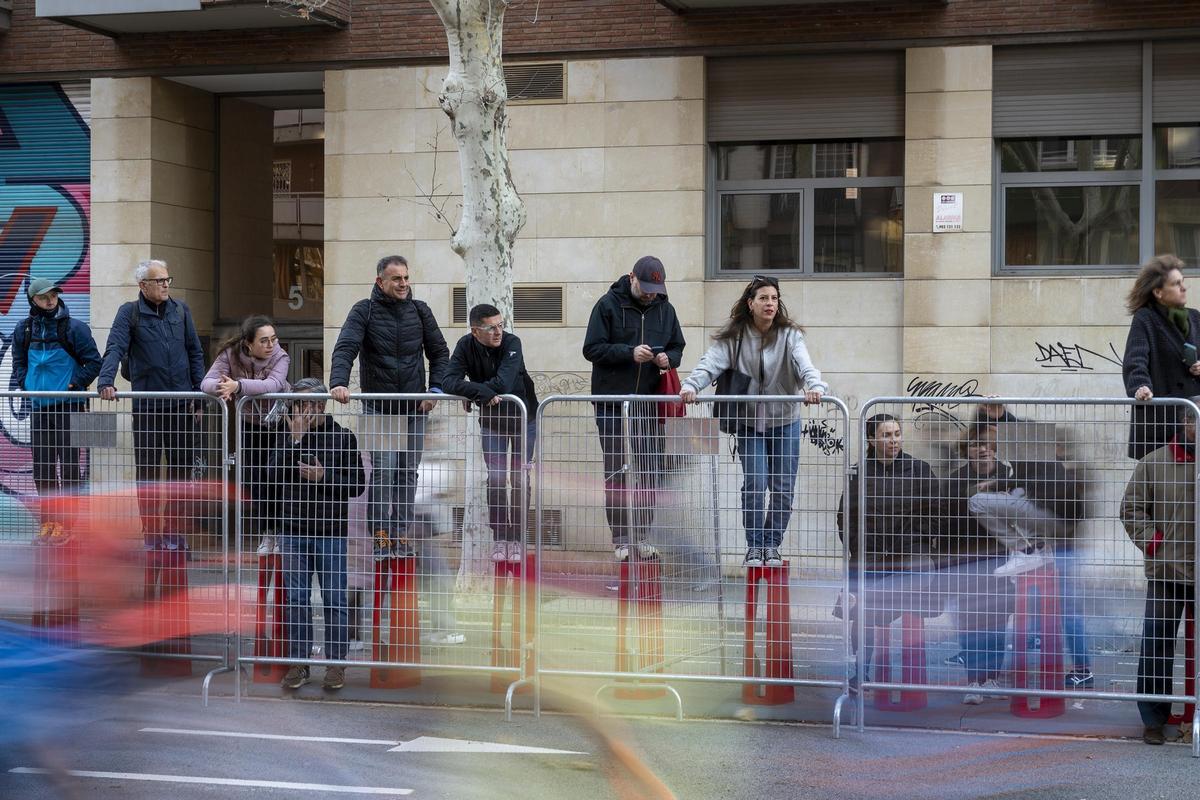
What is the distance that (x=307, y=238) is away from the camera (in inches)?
639

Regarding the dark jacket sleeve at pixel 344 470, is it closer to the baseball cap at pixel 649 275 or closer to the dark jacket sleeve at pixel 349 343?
the dark jacket sleeve at pixel 349 343

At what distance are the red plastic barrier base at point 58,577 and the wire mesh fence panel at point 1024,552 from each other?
452cm

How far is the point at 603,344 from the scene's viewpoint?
909 cm

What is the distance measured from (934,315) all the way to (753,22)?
3205 mm

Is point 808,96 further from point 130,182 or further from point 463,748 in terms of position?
point 463,748

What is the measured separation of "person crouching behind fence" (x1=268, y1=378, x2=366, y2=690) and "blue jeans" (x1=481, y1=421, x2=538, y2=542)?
2.38 feet

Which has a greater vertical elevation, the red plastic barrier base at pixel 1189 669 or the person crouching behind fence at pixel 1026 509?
the person crouching behind fence at pixel 1026 509

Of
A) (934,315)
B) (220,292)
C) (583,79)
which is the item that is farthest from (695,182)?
(220,292)

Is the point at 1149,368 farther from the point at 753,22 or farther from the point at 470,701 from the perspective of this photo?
the point at 753,22

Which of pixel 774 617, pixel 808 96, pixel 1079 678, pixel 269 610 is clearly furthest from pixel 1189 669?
pixel 808 96

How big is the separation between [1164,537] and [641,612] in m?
2.65

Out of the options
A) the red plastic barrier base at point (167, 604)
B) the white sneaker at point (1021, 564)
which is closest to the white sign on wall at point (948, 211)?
the white sneaker at point (1021, 564)

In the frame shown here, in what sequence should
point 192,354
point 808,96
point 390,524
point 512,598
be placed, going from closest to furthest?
1. point 512,598
2. point 390,524
3. point 192,354
4. point 808,96

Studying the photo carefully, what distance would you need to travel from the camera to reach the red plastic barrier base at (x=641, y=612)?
307 inches
